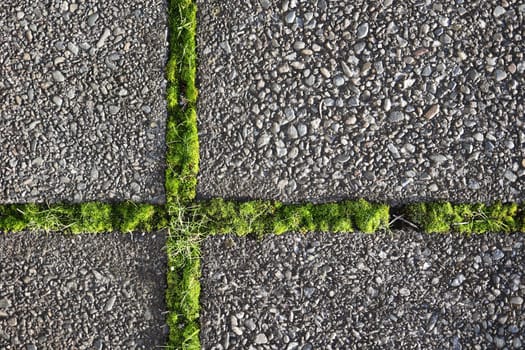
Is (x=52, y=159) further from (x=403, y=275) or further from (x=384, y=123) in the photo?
(x=403, y=275)

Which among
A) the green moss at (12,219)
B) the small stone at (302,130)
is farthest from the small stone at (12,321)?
the small stone at (302,130)

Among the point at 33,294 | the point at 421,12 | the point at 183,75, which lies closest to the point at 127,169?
the point at 183,75

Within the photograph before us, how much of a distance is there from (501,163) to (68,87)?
197 cm

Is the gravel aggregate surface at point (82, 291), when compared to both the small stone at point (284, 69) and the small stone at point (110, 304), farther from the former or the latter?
the small stone at point (284, 69)

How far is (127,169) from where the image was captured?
2.12 meters

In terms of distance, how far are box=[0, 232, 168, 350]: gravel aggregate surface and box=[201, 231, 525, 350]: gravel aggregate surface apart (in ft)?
0.82

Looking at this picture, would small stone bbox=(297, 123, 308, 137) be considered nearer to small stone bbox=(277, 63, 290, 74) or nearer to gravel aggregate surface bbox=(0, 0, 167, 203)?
small stone bbox=(277, 63, 290, 74)

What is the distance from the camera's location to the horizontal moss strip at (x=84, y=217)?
2.09 meters

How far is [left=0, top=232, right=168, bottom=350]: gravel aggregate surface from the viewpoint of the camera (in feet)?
6.88

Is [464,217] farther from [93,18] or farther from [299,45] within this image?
[93,18]

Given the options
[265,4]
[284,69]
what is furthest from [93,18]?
[284,69]

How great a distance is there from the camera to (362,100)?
2.13 m

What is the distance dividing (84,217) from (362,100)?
1339mm

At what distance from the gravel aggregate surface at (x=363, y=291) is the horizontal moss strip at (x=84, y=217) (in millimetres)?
291
